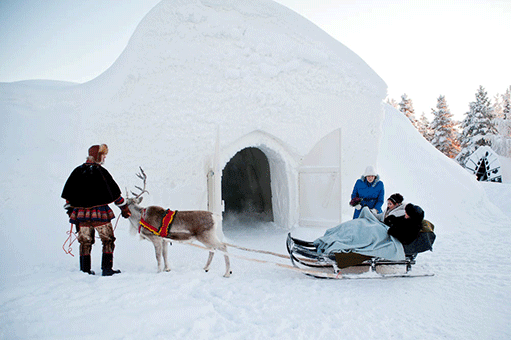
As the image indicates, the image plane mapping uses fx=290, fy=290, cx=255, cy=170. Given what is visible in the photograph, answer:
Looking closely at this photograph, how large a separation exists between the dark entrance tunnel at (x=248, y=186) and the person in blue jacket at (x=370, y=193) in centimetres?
420

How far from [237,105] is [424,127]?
26396 millimetres

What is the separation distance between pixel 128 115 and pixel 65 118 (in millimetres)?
1108

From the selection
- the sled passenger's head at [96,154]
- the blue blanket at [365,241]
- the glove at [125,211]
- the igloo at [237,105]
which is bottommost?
the blue blanket at [365,241]

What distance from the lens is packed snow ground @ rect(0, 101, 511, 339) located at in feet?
8.14

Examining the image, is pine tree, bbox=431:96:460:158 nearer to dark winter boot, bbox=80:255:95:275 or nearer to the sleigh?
the sleigh

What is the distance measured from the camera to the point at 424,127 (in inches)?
1060

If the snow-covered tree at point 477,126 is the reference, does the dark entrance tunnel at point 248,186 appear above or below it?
below

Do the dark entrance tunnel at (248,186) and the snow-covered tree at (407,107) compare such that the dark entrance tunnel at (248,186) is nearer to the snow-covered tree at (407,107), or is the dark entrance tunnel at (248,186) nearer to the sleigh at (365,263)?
the sleigh at (365,263)

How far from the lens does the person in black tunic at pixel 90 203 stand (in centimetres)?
354

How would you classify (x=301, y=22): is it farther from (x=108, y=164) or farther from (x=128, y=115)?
(x=108, y=164)

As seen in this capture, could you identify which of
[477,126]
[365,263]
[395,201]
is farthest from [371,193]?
[477,126]

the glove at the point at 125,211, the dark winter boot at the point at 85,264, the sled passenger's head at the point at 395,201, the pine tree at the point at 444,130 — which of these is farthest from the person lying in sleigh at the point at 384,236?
the pine tree at the point at 444,130

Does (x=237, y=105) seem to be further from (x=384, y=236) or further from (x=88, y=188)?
(x=384, y=236)

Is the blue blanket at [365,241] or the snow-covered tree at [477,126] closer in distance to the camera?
the blue blanket at [365,241]
